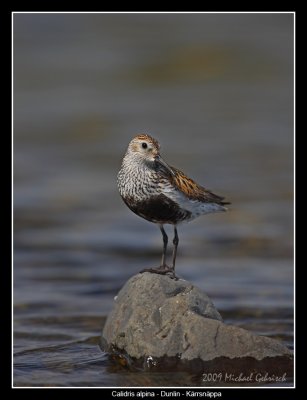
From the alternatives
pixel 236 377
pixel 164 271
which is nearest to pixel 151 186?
pixel 164 271

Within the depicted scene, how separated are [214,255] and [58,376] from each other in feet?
16.2

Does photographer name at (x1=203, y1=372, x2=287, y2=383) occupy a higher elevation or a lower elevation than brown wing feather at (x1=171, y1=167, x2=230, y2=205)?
lower

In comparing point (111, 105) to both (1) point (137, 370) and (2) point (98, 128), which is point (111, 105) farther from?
(1) point (137, 370)

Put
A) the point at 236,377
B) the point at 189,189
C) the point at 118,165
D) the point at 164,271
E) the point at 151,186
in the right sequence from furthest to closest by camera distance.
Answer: the point at 118,165 < the point at 189,189 < the point at 164,271 < the point at 151,186 < the point at 236,377

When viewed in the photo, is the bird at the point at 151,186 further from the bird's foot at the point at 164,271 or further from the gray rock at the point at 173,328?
the gray rock at the point at 173,328

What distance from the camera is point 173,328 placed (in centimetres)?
808

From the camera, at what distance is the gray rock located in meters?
7.98

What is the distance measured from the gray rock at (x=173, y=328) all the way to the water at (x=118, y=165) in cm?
24

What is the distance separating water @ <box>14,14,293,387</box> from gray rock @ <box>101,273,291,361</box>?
0.24 m

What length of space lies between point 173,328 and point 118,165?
908 cm

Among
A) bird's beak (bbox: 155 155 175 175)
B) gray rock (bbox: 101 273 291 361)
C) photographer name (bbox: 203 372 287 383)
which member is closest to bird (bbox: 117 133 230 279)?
bird's beak (bbox: 155 155 175 175)

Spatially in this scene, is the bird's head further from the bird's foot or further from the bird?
the bird's foot

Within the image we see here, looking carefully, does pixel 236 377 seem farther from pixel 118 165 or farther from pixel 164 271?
pixel 118 165

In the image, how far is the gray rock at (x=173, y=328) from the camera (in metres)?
7.98
